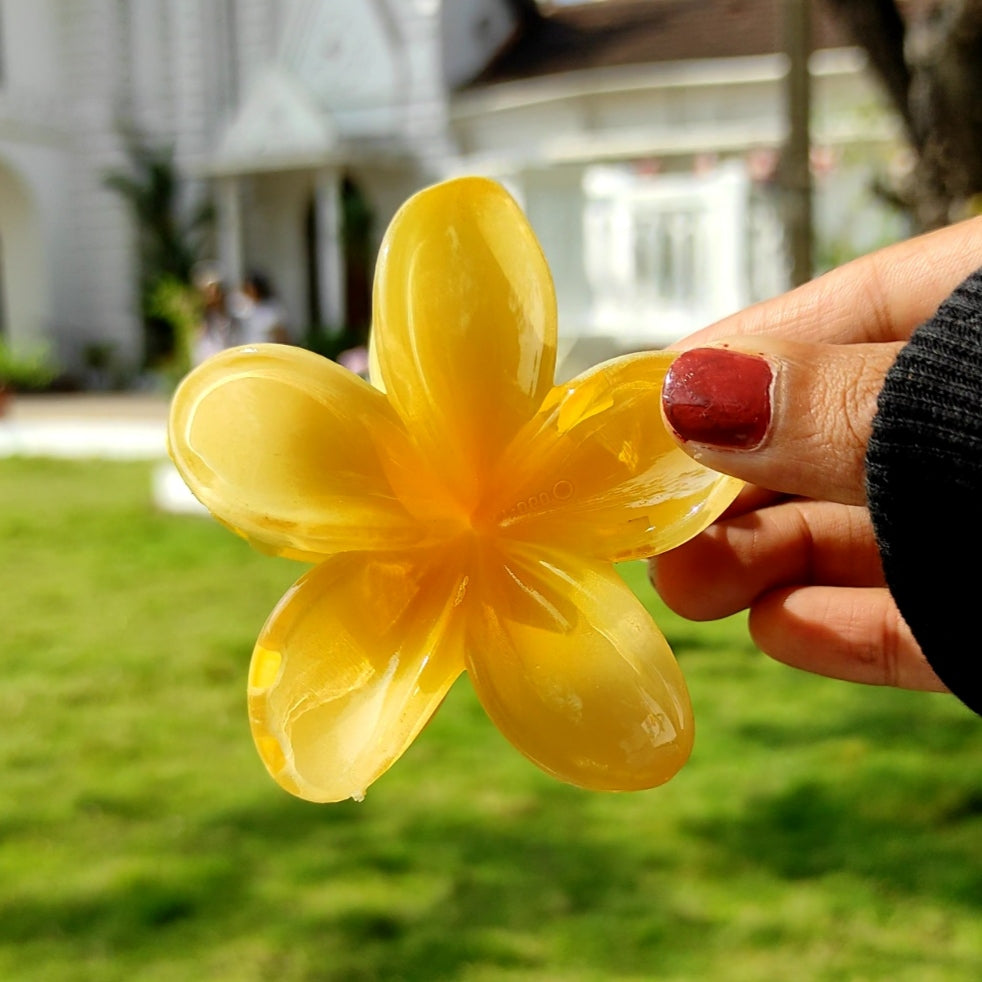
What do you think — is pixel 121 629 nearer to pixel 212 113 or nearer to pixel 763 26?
pixel 763 26

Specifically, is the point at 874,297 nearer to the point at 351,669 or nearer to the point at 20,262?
the point at 351,669

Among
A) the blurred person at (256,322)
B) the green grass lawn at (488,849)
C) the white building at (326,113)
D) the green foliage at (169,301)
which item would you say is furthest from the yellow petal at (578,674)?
the green foliage at (169,301)

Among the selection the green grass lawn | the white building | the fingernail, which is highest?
the white building

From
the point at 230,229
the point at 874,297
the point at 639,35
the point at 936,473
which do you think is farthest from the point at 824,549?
the point at 230,229

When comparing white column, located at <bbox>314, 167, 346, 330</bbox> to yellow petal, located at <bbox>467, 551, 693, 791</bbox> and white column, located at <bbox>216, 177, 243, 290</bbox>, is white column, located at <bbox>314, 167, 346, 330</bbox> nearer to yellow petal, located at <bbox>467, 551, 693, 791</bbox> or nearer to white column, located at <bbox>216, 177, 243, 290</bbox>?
white column, located at <bbox>216, 177, 243, 290</bbox>

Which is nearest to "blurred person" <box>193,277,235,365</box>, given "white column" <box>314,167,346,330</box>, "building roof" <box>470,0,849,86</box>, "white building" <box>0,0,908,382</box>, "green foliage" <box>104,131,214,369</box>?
"white building" <box>0,0,908,382</box>

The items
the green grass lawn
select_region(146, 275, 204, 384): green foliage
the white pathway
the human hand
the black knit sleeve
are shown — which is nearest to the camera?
the black knit sleeve
